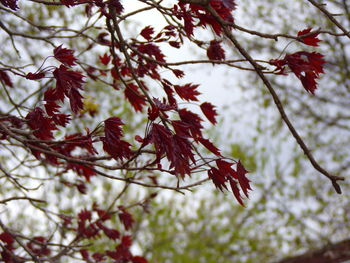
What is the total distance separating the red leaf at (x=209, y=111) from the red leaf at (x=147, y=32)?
445 mm

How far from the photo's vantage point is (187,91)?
2.14 m

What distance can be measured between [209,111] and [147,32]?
0.52 meters

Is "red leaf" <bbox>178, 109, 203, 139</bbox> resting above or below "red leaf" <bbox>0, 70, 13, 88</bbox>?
below

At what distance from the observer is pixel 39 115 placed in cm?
180

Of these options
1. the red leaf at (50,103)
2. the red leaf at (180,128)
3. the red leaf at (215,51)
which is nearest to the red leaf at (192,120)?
the red leaf at (180,128)

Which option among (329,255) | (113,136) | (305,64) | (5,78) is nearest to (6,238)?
(5,78)

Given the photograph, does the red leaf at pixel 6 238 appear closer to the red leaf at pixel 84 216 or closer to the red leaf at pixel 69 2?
the red leaf at pixel 84 216

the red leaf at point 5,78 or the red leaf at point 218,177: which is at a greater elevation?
the red leaf at point 5,78

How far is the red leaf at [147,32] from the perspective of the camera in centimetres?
220

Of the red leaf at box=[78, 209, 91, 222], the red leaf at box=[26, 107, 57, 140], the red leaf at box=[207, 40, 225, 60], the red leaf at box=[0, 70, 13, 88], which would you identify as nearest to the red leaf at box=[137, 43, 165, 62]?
the red leaf at box=[207, 40, 225, 60]

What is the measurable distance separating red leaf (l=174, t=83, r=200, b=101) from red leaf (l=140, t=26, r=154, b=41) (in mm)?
321

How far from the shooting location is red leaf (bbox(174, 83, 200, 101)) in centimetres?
210

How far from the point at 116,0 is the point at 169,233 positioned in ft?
31.6

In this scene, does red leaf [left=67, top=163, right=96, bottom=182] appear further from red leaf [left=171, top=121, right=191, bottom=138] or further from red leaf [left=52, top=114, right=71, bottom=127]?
red leaf [left=171, top=121, right=191, bottom=138]
